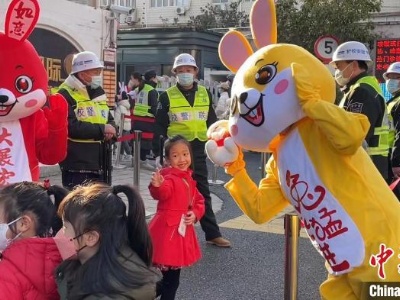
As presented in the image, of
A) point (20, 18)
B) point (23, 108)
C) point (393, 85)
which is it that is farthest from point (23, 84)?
point (393, 85)

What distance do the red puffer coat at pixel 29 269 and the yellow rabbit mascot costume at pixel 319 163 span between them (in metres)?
0.95

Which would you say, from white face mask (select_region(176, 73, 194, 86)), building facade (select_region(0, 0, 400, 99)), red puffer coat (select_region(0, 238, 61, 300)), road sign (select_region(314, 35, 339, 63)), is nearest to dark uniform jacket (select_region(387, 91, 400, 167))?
white face mask (select_region(176, 73, 194, 86))

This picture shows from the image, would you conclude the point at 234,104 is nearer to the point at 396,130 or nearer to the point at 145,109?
the point at 396,130

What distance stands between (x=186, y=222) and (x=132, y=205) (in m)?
1.45

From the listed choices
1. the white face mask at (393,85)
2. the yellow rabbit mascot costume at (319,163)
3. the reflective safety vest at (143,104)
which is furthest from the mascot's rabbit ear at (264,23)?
the reflective safety vest at (143,104)

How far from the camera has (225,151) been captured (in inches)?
108

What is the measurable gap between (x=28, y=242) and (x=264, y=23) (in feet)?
5.03

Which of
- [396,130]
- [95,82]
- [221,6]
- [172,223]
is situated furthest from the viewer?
[221,6]

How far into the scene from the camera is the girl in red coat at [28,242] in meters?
2.22

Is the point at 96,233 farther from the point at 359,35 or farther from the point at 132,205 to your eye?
the point at 359,35

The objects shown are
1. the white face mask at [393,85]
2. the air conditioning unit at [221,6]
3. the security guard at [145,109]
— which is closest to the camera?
the white face mask at [393,85]

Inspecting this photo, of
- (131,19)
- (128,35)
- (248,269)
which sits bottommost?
(248,269)

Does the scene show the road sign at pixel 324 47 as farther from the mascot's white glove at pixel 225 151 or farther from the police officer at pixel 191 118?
the mascot's white glove at pixel 225 151

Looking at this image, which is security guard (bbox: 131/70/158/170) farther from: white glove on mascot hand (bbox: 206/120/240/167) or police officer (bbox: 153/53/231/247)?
white glove on mascot hand (bbox: 206/120/240/167)
